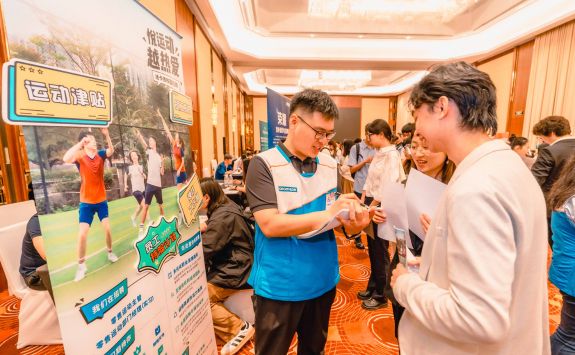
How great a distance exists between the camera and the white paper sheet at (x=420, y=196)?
1053 millimetres

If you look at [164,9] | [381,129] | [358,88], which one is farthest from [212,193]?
[358,88]

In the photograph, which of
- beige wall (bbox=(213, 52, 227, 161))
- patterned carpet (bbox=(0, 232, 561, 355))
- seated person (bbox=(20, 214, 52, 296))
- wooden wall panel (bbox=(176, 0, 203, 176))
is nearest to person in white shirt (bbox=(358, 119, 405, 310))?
patterned carpet (bbox=(0, 232, 561, 355))

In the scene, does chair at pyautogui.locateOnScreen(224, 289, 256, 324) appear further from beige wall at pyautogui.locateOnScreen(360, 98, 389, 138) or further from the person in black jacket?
beige wall at pyautogui.locateOnScreen(360, 98, 389, 138)

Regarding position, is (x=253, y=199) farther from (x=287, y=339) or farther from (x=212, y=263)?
(x=212, y=263)

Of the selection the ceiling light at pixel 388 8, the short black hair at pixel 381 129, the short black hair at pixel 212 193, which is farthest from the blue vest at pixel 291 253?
the ceiling light at pixel 388 8

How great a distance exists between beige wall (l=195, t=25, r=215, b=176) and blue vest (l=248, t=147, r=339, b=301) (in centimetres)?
380

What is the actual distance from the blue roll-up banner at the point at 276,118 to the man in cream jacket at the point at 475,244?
7.70 ft

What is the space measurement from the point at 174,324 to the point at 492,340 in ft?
3.85

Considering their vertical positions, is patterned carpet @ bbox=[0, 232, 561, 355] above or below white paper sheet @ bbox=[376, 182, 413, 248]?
below

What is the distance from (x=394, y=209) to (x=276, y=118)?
2276 millimetres

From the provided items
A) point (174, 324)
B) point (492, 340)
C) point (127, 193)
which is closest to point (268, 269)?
point (174, 324)

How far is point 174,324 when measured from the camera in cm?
122

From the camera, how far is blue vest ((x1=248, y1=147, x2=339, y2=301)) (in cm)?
115

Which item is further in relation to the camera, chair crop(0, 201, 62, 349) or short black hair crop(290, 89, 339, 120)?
chair crop(0, 201, 62, 349)
